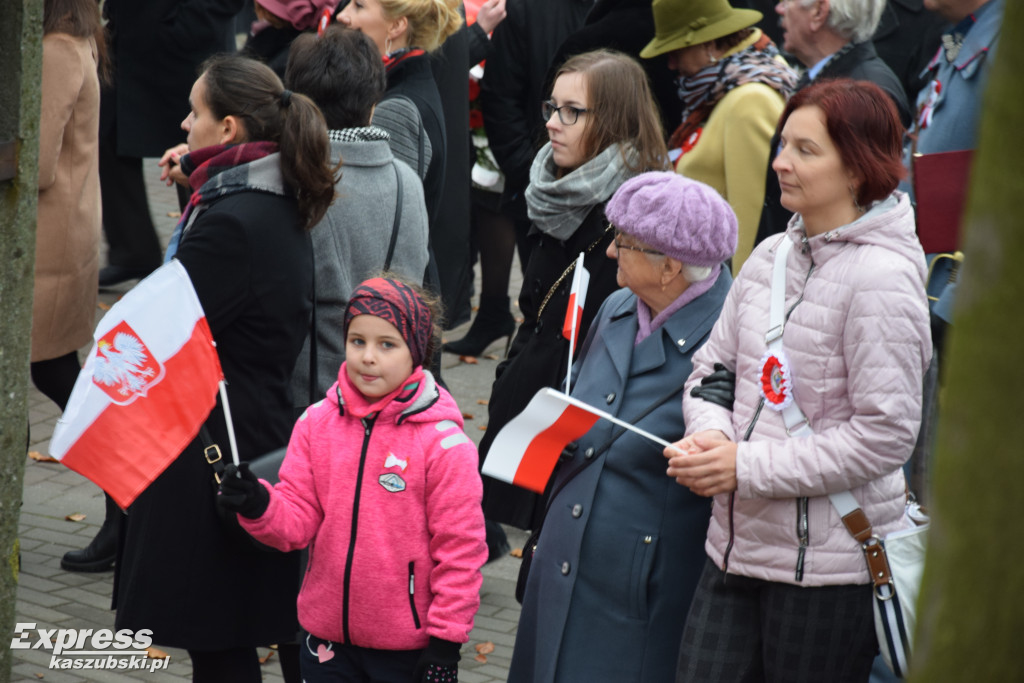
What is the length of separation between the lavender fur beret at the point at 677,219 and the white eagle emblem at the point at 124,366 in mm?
1250

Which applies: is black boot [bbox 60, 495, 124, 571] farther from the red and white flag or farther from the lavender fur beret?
the lavender fur beret

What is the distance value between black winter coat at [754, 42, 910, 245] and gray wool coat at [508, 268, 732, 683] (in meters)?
1.86

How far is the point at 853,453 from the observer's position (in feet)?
8.86

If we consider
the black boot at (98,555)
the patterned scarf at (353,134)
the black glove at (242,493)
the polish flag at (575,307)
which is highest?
the patterned scarf at (353,134)

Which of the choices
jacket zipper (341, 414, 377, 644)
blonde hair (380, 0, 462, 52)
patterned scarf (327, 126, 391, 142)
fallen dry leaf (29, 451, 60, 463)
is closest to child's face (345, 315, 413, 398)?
jacket zipper (341, 414, 377, 644)

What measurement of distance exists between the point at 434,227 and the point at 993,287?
5257 mm

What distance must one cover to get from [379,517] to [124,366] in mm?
736

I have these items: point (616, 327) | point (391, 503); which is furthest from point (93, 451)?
point (616, 327)

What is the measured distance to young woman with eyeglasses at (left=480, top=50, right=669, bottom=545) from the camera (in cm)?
405

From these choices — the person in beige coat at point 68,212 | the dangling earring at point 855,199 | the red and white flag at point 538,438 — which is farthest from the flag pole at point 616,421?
the person in beige coat at point 68,212

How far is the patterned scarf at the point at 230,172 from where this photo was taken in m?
3.63

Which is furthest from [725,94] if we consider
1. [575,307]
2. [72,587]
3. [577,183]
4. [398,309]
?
[72,587]

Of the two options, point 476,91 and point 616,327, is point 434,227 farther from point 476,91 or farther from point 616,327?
point 616,327

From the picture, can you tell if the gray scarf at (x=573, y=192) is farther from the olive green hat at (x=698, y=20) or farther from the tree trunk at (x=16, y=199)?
the tree trunk at (x=16, y=199)
